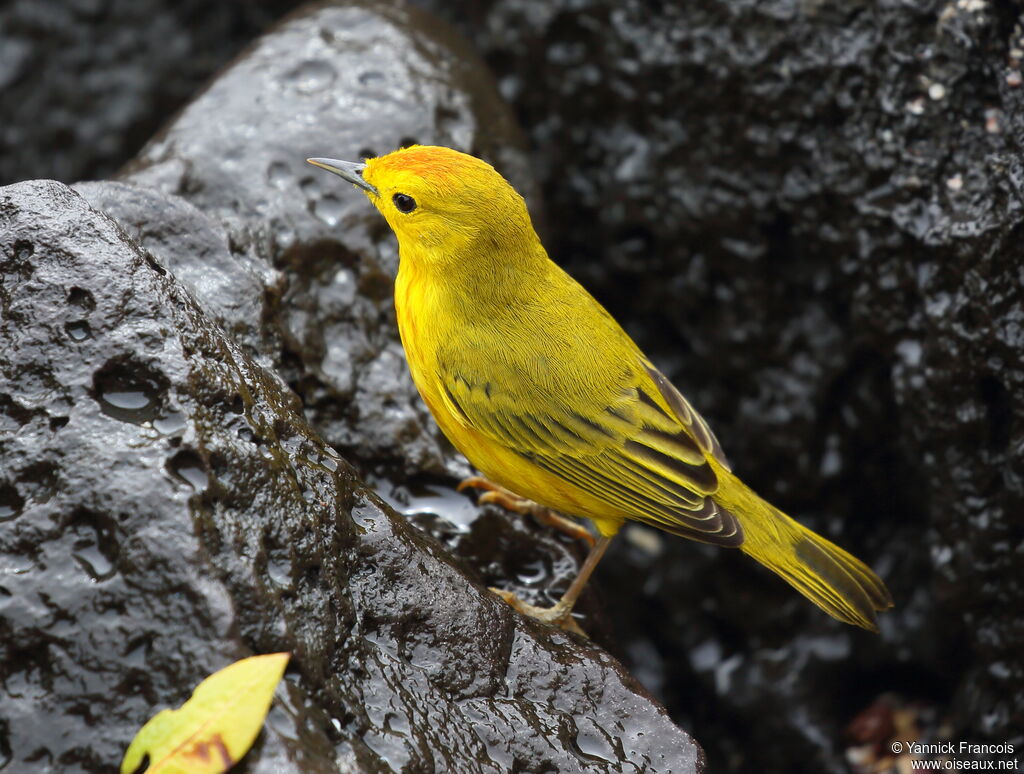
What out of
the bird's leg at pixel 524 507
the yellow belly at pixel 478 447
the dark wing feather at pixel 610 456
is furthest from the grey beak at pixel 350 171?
the bird's leg at pixel 524 507

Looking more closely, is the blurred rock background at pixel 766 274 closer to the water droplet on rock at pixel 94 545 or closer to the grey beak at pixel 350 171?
the grey beak at pixel 350 171

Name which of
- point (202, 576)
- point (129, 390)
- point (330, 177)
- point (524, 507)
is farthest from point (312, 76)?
point (202, 576)

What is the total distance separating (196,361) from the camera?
8.72 ft

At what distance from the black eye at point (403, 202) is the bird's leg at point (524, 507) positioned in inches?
43.8

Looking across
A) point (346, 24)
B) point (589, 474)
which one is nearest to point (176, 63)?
point (346, 24)

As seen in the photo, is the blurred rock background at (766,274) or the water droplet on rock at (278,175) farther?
the water droplet on rock at (278,175)

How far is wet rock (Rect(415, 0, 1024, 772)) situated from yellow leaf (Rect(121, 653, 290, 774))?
3008mm

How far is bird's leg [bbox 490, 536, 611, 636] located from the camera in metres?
3.62

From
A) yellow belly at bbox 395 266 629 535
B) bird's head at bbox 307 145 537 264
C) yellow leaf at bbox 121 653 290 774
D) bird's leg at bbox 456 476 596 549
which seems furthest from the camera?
bird's leg at bbox 456 476 596 549

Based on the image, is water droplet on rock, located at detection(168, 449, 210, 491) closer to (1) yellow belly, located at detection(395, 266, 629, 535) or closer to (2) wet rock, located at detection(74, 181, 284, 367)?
(2) wet rock, located at detection(74, 181, 284, 367)

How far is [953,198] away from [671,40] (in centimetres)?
168

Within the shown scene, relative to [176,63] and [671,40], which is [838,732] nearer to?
[671,40]

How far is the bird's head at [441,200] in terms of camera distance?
11.9ft

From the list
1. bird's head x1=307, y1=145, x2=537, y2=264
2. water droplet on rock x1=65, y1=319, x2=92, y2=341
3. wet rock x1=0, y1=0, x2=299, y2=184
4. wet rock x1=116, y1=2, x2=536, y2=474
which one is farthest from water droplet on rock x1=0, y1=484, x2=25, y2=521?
wet rock x1=0, y1=0, x2=299, y2=184
